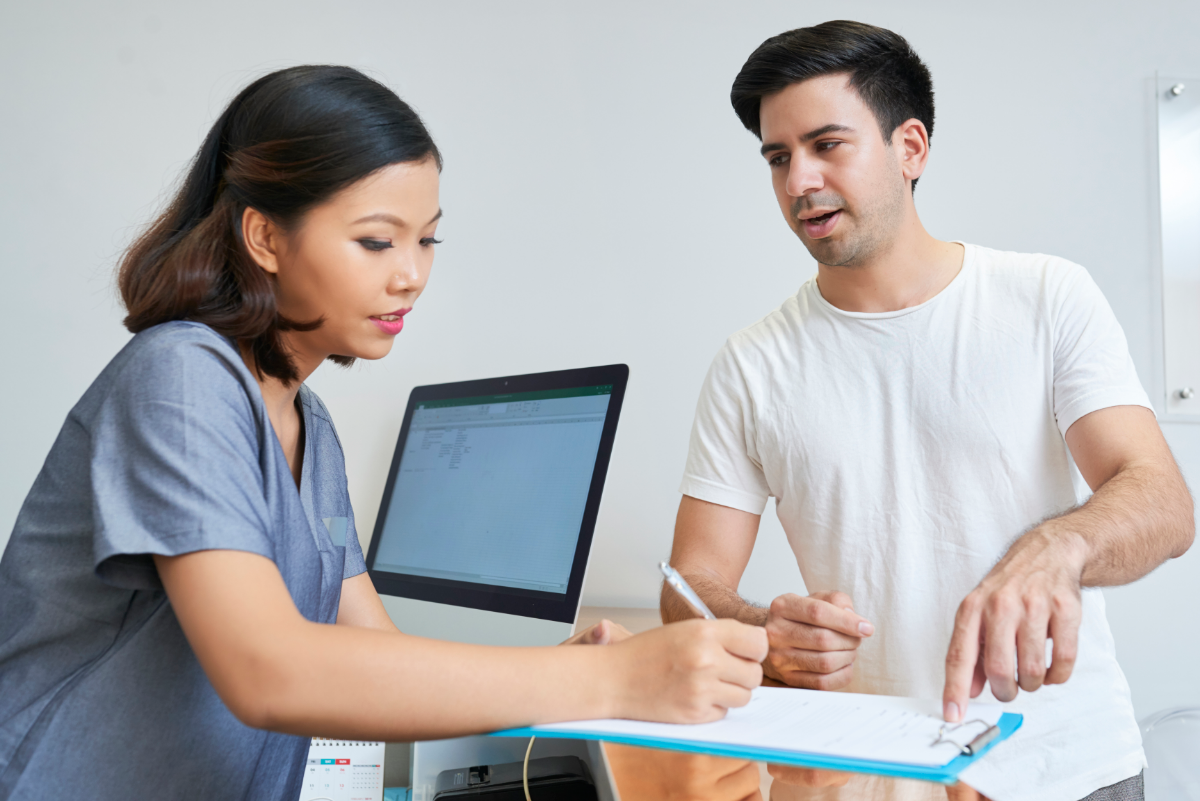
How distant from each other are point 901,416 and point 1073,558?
1.47ft

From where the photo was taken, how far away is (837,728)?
0.58 m

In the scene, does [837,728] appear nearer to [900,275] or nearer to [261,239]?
[261,239]

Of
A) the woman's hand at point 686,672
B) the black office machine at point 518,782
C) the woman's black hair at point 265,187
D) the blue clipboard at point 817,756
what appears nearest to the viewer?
the blue clipboard at point 817,756

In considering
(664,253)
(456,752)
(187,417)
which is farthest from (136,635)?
(664,253)

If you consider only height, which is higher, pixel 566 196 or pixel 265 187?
pixel 566 196

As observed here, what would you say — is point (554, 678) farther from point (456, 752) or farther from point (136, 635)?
point (456, 752)

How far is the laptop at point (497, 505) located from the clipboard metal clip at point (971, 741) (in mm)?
603

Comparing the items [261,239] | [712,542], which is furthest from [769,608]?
[261,239]

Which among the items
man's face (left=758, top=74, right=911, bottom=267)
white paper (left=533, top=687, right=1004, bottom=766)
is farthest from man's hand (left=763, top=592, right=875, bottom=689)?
man's face (left=758, top=74, right=911, bottom=267)

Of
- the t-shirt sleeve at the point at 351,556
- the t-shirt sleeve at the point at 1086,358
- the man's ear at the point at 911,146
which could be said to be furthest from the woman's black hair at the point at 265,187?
the t-shirt sleeve at the point at 1086,358

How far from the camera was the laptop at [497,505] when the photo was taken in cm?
116

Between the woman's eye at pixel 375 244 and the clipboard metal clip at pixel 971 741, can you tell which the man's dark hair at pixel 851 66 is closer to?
the woman's eye at pixel 375 244

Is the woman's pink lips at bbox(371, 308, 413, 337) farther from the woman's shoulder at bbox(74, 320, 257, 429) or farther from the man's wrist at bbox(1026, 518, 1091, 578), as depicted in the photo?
the man's wrist at bbox(1026, 518, 1091, 578)

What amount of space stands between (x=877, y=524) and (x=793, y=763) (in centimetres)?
72
